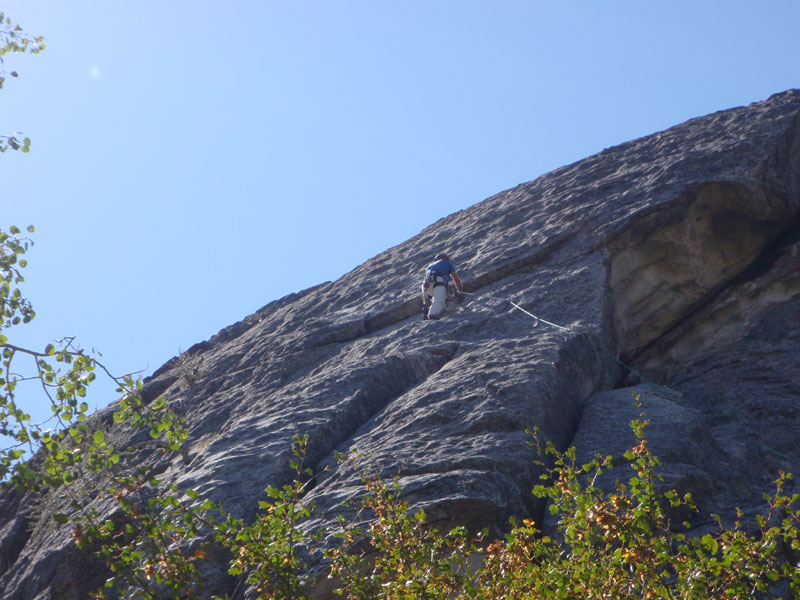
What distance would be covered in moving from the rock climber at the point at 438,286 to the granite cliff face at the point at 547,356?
0.37 metres

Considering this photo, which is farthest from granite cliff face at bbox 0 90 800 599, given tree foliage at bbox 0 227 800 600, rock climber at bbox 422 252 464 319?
Result: tree foliage at bbox 0 227 800 600

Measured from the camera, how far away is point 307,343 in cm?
1429

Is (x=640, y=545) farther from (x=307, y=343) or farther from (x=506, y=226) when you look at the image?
(x=506, y=226)

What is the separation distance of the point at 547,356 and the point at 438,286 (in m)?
3.77

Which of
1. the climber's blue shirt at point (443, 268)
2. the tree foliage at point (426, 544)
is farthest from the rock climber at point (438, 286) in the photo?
the tree foliage at point (426, 544)

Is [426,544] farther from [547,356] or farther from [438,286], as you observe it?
[438,286]

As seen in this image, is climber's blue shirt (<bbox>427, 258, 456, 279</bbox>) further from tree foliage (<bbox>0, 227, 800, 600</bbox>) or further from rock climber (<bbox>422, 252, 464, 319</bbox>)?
tree foliage (<bbox>0, 227, 800, 600</bbox>)

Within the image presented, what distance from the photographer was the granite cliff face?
8680 mm

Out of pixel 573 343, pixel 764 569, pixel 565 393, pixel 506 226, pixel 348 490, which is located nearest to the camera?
pixel 764 569

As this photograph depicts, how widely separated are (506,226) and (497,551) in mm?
11591

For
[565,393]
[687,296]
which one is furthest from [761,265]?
[565,393]

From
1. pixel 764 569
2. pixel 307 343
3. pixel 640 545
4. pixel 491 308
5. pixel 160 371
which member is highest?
pixel 160 371

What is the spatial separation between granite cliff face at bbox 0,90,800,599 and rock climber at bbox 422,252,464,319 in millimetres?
367

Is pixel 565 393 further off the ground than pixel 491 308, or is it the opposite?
A: pixel 491 308
